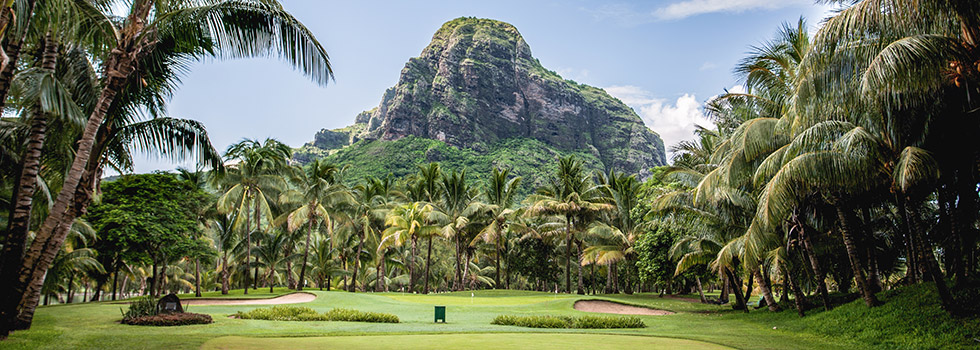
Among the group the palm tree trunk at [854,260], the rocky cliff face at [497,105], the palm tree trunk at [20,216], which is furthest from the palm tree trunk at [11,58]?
the rocky cliff face at [497,105]

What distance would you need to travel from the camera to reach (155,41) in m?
9.93

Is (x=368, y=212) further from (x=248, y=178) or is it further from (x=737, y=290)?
(x=737, y=290)

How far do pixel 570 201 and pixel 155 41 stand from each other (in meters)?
27.7

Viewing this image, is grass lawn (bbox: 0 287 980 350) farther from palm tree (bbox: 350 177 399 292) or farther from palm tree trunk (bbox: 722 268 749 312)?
palm tree (bbox: 350 177 399 292)

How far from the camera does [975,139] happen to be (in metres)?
11.3

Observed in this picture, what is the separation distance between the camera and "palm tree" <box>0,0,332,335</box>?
9328 millimetres

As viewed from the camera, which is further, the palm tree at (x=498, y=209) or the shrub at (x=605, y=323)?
the palm tree at (x=498, y=209)

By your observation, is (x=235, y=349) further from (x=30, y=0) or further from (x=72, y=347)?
(x=30, y=0)

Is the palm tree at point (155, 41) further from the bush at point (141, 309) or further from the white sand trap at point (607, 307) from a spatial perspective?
the white sand trap at point (607, 307)

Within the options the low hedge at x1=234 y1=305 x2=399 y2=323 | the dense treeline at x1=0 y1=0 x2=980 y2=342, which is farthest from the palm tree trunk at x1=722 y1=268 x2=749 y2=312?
the low hedge at x1=234 y1=305 x2=399 y2=323

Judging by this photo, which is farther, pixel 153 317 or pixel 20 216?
pixel 153 317

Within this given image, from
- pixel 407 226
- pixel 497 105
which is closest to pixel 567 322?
pixel 407 226

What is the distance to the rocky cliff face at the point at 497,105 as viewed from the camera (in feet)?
366

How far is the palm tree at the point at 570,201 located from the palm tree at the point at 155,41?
2641cm
